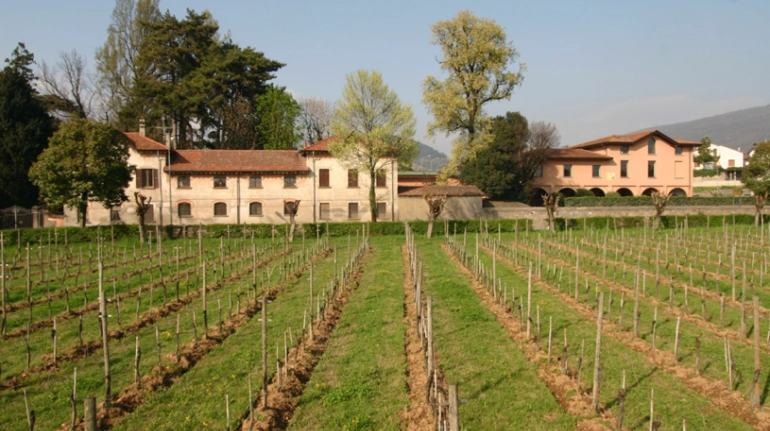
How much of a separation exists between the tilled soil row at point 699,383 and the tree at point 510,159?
3433 cm

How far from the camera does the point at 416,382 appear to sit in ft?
33.7

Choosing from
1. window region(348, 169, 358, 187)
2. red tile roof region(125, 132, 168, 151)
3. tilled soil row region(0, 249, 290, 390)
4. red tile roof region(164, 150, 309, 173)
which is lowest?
tilled soil row region(0, 249, 290, 390)

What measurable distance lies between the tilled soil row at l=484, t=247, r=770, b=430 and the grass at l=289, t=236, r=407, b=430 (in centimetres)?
497

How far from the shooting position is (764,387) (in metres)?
9.81

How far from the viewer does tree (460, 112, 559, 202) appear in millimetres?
48312

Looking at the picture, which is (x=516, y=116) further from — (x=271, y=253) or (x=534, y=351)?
(x=534, y=351)

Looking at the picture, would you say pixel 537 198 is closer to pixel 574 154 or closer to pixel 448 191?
pixel 574 154

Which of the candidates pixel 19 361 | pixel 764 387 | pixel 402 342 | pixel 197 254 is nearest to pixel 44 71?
pixel 197 254

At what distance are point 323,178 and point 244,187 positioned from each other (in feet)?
19.8

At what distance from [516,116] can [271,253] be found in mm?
30603

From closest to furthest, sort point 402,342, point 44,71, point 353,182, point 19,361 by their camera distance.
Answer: point 19,361, point 402,342, point 353,182, point 44,71

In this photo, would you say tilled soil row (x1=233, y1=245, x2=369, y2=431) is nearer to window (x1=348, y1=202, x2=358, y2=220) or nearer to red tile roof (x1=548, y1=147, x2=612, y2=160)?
window (x1=348, y1=202, x2=358, y2=220)

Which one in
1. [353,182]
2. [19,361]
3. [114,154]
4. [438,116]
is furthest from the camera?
[438,116]

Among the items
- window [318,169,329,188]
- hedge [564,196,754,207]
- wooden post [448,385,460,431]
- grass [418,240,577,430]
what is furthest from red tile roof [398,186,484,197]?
wooden post [448,385,460,431]
